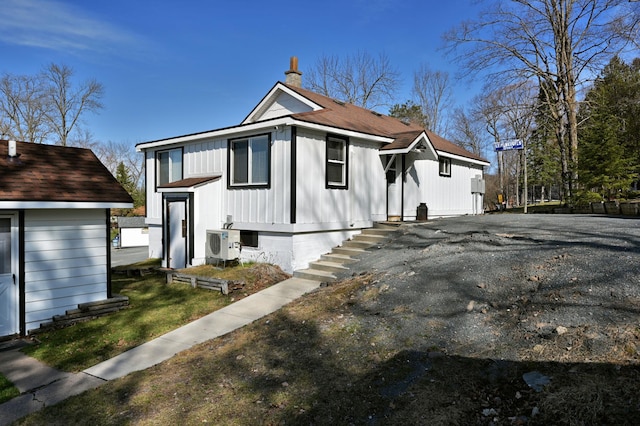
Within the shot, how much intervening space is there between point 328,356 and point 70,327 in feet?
16.9

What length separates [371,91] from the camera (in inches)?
1331

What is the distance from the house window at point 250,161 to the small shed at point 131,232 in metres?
21.3

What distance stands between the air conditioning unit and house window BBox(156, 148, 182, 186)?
342 centimetres

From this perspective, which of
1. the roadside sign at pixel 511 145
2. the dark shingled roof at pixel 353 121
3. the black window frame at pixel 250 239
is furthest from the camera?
the roadside sign at pixel 511 145

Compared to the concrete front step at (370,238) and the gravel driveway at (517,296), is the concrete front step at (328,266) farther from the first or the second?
the concrete front step at (370,238)

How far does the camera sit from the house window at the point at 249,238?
1055 cm

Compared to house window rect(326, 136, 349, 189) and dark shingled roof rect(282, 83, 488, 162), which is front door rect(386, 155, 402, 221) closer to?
dark shingled roof rect(282, 83, 488, 162)

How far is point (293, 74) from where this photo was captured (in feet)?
51.0

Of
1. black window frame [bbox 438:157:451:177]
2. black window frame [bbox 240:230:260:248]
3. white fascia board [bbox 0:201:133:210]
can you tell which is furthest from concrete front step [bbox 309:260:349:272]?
black window frame [bbox 438:157:451:177]

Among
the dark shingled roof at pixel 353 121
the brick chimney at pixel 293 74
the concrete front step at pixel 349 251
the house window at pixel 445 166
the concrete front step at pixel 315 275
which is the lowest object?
the concrete front step at pixel 315 275

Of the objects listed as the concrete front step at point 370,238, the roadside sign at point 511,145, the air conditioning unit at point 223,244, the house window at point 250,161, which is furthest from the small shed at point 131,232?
the roadside sign at point 511,145

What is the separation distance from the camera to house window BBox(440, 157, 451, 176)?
51.0 feet

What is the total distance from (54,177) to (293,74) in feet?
33.4

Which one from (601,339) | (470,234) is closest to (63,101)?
(470,234)
